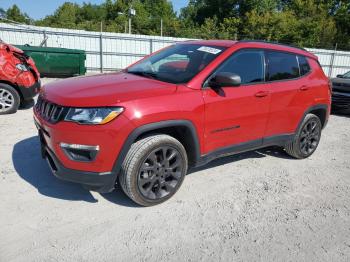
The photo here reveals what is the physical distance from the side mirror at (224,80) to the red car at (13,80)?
4.80 m

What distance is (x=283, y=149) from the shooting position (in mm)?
5223

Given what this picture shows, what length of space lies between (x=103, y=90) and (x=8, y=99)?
4.46 meters

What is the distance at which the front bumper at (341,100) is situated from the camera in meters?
8.69

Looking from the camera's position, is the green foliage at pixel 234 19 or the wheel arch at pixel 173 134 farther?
the green foliage at pixel 234 19

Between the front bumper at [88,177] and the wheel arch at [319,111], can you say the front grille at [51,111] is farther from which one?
the wheel arch at [319,111]

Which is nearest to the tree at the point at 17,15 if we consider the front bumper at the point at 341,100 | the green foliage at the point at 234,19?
the green foliage at the point at 234,19

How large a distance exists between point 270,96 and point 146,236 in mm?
2339

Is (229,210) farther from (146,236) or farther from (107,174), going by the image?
(107,174)

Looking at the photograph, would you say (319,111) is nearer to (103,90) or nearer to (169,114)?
(169,114)

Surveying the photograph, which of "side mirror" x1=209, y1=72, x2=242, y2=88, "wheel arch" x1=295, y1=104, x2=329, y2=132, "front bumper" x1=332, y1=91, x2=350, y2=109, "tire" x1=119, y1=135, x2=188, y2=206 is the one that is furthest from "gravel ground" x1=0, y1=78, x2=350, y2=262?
"front bumper" x1=332, y1=91, x2=350, y2=109

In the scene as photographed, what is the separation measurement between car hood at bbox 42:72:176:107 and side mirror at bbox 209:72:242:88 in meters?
0.47

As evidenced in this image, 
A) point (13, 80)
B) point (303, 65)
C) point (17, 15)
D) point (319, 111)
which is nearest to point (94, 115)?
point (303, 65)

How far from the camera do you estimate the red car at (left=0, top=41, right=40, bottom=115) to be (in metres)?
6.56

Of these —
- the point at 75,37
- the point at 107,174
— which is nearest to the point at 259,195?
the point at 107,174
